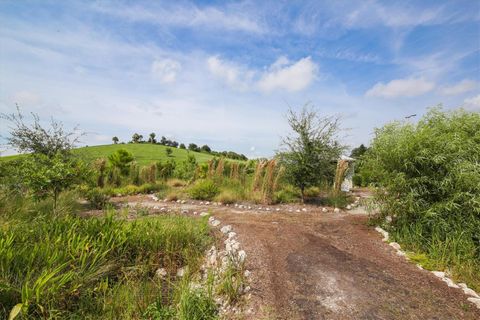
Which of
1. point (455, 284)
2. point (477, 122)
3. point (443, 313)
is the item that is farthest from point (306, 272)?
point (477, 122)

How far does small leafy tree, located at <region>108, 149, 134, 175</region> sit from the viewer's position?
13.0 metres

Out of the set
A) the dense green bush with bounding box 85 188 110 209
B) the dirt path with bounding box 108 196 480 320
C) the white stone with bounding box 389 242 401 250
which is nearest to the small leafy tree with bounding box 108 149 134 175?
the dense green bush with bounding box 85 188 110 209

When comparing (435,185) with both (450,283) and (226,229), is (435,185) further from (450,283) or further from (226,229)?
(226,229)

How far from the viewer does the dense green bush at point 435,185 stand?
10.6ft

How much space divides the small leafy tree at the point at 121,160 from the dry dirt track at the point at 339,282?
11.8 meters

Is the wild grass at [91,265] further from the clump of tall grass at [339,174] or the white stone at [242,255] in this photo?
the clump of tall grass at [339,174]

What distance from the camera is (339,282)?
249 cm

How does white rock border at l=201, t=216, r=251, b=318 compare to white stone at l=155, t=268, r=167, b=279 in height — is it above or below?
above

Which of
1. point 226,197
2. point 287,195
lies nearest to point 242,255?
point 226,197

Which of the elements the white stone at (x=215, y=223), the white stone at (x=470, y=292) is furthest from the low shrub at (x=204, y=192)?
the white stone at (x=470, y=292)

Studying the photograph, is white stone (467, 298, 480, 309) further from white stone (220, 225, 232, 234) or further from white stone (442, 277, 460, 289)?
white stone (220, 225, 232, 234)

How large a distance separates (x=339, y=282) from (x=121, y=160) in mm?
13653

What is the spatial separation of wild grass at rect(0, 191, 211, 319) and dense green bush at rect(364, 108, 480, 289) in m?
3.52

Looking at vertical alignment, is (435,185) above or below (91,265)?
above
